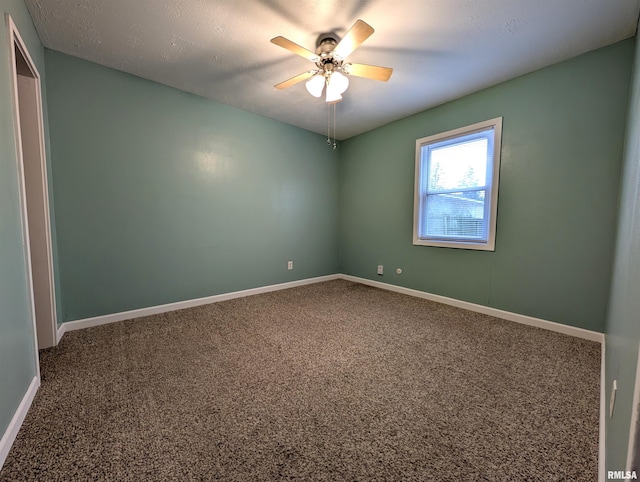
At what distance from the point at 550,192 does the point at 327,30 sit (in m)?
2.51

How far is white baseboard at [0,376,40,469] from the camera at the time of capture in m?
1.11

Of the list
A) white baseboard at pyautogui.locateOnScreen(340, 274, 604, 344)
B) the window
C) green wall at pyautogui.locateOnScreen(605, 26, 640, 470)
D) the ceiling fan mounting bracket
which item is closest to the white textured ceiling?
the ceiling fan mounting bracket

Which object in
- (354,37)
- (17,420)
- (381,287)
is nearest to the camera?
(17,420)

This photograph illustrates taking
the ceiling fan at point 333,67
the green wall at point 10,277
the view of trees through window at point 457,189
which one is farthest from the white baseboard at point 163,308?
the ceiling fan at point 333,67

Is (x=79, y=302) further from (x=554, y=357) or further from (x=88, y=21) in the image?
(x=554, y=357)

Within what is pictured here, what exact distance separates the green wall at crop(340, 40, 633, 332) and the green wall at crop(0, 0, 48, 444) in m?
3.73

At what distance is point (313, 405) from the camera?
1.45 metres

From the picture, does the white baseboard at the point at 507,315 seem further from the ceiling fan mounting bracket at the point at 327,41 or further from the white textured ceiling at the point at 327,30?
the ceiling fan mounting bracket at the point at 327,41

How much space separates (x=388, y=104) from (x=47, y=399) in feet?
13.3

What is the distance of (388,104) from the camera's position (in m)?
3.26

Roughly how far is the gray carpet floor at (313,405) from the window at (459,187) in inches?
45.0

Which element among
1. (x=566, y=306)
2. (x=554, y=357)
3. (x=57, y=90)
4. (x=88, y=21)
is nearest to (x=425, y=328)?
(x=554, y=357)

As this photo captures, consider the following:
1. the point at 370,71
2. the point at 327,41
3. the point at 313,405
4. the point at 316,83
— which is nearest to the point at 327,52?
the point at 327,41

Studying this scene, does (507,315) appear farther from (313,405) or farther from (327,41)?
(327,41)
